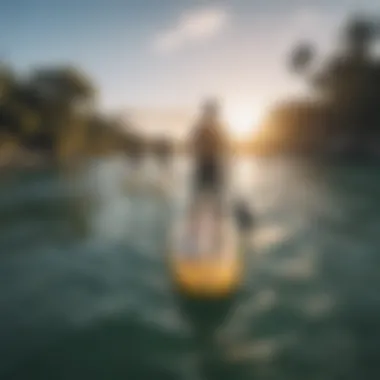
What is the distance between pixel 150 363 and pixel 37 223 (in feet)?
13.5

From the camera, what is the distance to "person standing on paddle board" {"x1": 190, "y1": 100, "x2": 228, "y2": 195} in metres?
3.01

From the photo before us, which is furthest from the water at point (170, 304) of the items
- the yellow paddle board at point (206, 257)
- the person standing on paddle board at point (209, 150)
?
the person standing on paddle board at point (209, 150)

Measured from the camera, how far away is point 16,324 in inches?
114

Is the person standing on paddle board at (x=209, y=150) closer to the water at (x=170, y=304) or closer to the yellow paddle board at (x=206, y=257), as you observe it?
the yellow paddle board at (x=206, y=257)

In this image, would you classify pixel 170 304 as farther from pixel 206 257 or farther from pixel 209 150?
pixel 209 150

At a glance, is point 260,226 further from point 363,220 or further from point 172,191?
point 363,220

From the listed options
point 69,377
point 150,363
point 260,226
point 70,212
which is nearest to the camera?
point 69,377

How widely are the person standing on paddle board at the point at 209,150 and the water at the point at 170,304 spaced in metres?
0.74

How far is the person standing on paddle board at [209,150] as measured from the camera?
3.01 m

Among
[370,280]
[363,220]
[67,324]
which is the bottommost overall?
[67,324]

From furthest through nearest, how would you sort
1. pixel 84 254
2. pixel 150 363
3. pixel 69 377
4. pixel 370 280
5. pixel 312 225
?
pixel 312 225, pixel 84 254, pixel 370 280, pixel 150 363, pixel 69 377

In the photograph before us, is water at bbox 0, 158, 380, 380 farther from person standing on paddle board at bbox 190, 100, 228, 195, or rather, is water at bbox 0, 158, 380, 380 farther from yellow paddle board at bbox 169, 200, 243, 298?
person standing on paddle board at bbox 190, 100, 228, 195

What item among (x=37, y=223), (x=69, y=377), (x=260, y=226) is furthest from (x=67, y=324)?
(x=37, y=223)

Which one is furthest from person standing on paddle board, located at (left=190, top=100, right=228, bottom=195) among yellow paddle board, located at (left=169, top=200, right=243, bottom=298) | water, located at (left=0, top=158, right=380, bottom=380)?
water, located at (left=0, top=158, right=380, bottom=380)
